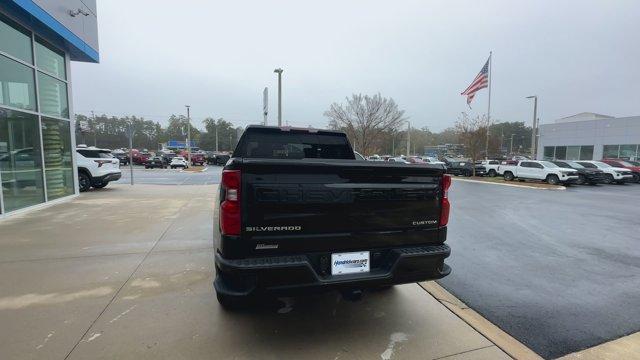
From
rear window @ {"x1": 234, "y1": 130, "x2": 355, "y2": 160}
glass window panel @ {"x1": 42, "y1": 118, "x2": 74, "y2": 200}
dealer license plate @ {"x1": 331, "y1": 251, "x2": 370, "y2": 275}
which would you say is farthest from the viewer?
glass window panel @ {"x1": 42, "y1": 118, "x2": 74, "y2": 200}

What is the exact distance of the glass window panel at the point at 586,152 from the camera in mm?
40344

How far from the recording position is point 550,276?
4746mm

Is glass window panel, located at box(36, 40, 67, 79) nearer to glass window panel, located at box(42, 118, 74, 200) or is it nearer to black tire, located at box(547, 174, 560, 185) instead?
glass window panel, located at box(42, 118, 74, 200)

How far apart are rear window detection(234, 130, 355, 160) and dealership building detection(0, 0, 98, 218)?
6.94 metres

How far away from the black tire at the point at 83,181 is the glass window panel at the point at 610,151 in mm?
48882

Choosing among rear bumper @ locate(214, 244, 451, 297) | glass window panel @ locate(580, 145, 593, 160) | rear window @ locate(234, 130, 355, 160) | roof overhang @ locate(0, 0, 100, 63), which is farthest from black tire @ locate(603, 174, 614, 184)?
roof overhang @ locate(0, 0, 100, 63)

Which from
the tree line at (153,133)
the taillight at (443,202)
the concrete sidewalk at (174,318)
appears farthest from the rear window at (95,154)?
the tree line at (153,133)

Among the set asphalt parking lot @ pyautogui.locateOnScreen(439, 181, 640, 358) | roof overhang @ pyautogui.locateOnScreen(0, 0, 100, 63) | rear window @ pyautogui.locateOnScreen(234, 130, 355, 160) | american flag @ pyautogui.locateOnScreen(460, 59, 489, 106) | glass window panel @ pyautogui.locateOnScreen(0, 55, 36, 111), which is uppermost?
american flag @ pyautogui.locateOnScreen(460, 59, 489, 106)

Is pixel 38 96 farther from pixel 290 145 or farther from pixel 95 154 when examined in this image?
pixel 290 145

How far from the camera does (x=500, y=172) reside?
2578cm

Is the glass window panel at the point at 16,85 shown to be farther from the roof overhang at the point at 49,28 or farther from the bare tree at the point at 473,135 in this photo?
the bare tree at the point at 473,135

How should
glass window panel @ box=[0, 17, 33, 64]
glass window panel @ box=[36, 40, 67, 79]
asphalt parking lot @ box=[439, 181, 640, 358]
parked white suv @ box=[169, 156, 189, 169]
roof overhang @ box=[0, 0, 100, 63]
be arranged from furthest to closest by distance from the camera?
parked white suv @ box=[169, 156, 189, 169] → glass window panel @ box=[36, 40, 67, 79] → glass window panel @ box=[0, 17, 33, 64] → roof overhang @ box=[0, 0, 100, 63] → asphalt parking lot @ box=[439, 181, 640, 358]

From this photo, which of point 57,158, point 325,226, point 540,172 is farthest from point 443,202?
point 540,172

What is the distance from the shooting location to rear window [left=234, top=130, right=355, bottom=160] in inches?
184
